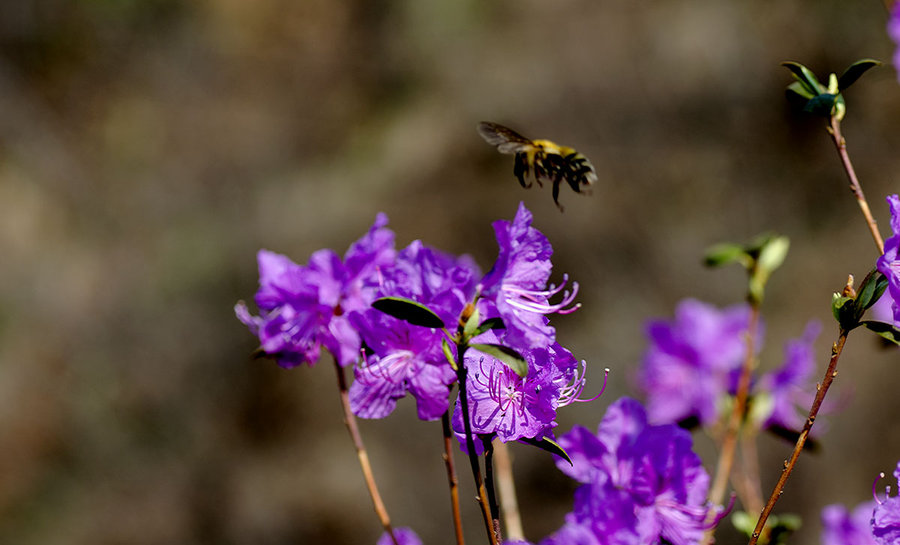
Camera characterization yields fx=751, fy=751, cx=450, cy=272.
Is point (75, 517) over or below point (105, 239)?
below

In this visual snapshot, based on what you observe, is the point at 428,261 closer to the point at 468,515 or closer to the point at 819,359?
the point at 468,515

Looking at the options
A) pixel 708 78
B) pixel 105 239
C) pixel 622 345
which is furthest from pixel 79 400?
pixel 708 78

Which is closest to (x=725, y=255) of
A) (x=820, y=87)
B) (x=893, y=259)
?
(x=820, y=87)

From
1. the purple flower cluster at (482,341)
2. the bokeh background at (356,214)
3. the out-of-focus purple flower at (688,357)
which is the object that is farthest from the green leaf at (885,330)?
the bokeh background at (356,214)

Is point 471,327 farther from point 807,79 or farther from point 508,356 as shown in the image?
point 807,79

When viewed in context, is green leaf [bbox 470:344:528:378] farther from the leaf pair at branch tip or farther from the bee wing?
the leaf pair at branch tip

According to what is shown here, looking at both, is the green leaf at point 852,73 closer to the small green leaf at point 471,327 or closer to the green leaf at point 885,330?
the green leaf at point 885,330
